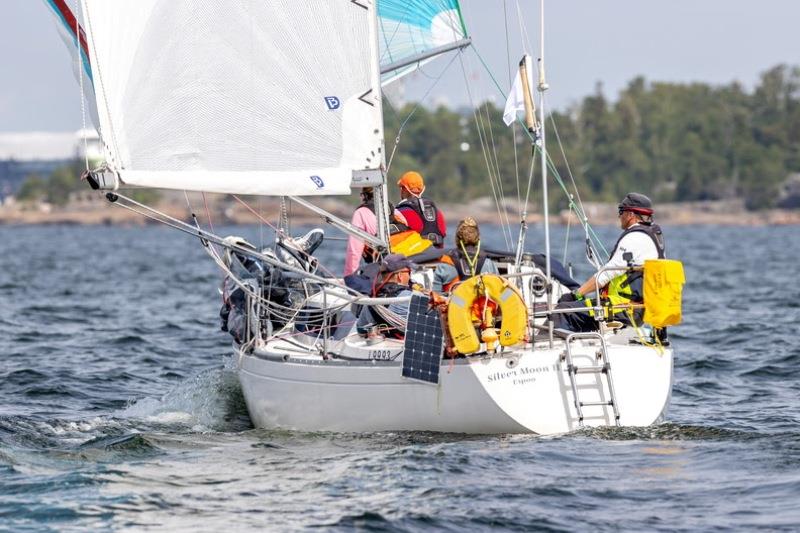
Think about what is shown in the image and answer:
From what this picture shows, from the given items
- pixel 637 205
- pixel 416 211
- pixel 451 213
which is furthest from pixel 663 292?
pixel 451 213

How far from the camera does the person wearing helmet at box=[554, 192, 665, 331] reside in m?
10.8

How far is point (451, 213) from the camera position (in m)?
139

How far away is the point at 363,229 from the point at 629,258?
2.56 m

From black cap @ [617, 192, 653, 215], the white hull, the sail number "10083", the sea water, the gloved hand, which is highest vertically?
black cap @ [617, 192, 653, 215]

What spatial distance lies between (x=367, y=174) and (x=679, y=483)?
3.62 meters

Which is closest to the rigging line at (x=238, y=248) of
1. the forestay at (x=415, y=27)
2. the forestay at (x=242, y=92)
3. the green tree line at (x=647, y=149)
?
the forestay at (x=242, y=92)

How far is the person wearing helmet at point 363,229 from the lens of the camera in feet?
39.2

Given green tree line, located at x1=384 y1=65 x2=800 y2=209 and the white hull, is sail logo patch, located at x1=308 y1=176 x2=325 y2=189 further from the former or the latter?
green tree line, located at x1=384 y1=65 x2=800 y2=209

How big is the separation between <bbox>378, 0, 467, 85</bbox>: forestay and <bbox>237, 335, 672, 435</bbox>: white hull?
157 inches

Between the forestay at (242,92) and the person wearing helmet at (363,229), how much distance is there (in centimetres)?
97

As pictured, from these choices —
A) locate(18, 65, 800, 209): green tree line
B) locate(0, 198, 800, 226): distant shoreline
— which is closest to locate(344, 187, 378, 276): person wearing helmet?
locate(0, 198, 800, 226): distant shoreline

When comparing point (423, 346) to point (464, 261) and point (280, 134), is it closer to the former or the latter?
point (464, 261)

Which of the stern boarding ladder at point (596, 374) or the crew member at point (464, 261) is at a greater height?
the crew member at point (464, 261)

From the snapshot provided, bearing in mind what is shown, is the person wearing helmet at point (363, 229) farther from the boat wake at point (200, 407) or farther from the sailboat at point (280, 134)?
the boat wake at point (200, 407)
